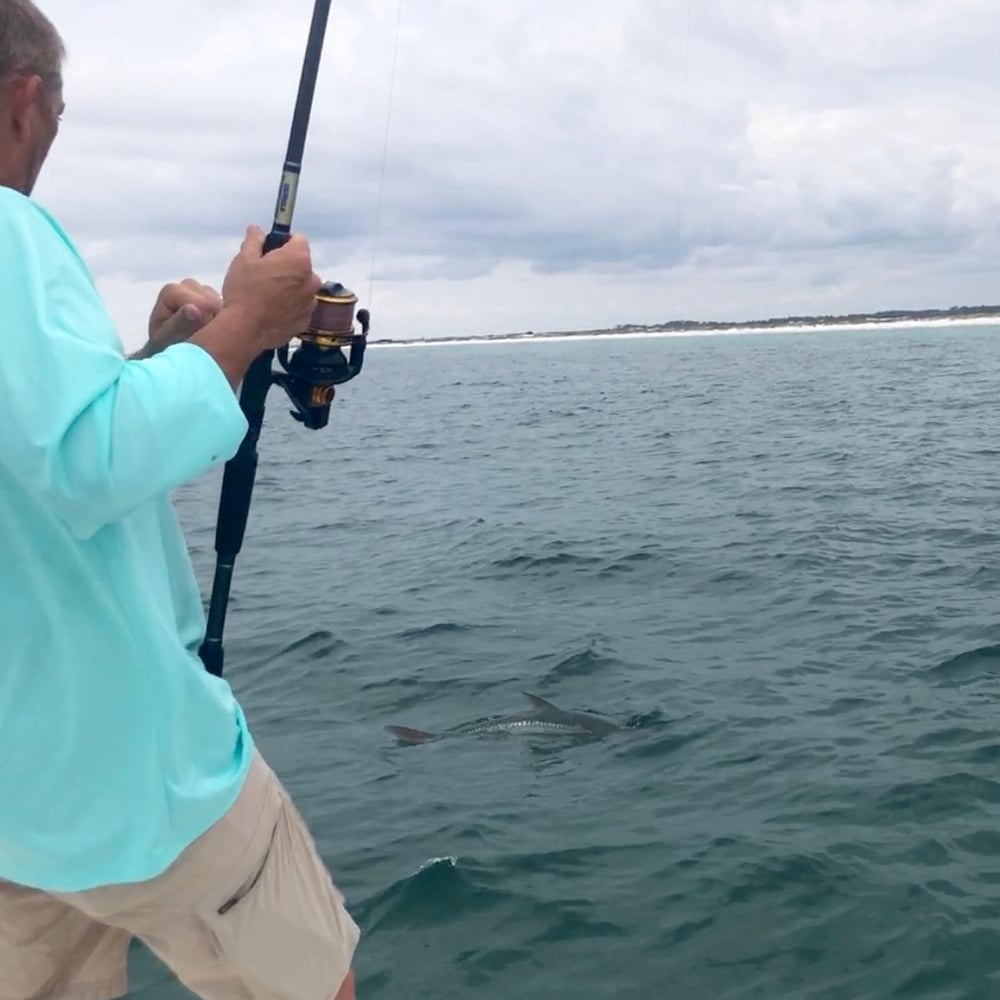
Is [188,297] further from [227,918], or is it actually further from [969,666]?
[969,666]

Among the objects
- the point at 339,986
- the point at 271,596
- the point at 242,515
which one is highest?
the point at 242,515

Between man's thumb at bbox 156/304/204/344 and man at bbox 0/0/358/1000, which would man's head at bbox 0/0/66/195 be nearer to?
man at bbox 0/0/358/1000

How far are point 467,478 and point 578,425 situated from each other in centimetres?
1088

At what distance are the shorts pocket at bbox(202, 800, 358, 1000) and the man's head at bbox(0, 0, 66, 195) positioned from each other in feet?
5.66

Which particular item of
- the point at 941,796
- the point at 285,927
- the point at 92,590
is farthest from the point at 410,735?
the point at 92,590

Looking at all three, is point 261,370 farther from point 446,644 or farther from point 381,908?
point 446,644

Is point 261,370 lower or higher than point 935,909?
higher

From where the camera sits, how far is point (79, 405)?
2.03m

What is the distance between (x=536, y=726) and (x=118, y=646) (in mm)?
5920

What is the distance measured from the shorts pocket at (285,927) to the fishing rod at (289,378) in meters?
0.61

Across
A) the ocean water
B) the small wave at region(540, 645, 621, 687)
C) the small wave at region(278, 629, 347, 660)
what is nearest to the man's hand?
the ocean water

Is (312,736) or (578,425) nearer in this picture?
(312,736)

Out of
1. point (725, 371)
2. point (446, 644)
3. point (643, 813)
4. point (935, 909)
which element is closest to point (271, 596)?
point (446, 644)

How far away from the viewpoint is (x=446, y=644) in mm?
10570
